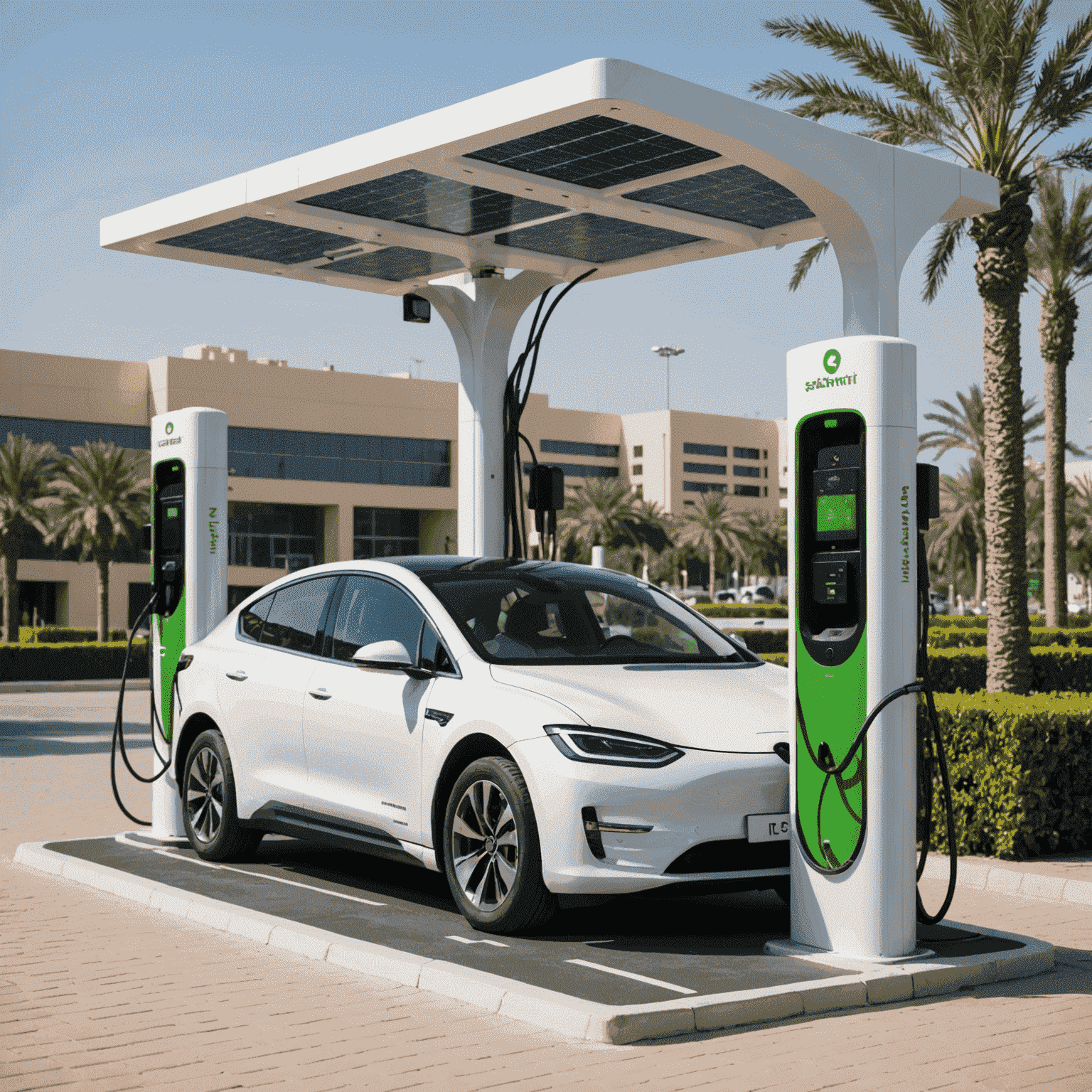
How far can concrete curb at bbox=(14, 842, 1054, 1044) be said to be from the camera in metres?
5.46

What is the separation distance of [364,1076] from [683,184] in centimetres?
593

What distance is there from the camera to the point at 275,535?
256 feet

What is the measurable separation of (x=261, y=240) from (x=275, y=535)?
224ft

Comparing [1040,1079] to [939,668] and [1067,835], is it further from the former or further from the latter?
[939,668]

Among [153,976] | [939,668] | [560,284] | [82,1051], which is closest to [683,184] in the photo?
[560,284]

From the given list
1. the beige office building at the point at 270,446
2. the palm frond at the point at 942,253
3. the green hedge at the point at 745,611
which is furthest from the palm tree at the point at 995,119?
the beige office building at the point at 270,446

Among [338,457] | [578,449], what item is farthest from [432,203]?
[578,449]

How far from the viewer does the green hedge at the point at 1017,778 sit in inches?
375

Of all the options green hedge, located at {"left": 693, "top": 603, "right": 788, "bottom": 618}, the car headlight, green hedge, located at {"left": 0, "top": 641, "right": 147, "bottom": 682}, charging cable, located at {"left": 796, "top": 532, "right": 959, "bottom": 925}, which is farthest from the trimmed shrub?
green hedge, located at {"left": 693, "top": 603, "right": 788, "bottom": 618}

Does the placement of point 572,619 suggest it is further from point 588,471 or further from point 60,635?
point 588,471

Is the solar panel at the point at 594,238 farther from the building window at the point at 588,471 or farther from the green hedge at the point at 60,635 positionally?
the building window at the point at 588,471

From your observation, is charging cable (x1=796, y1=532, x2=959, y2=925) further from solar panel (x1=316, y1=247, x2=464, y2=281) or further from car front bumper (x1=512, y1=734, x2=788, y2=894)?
solar panel (x1=316, y1=247, x2=464, y2=281)

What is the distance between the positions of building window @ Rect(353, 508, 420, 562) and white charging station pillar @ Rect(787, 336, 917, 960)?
72421 millimetres

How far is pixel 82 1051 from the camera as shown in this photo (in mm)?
5273
